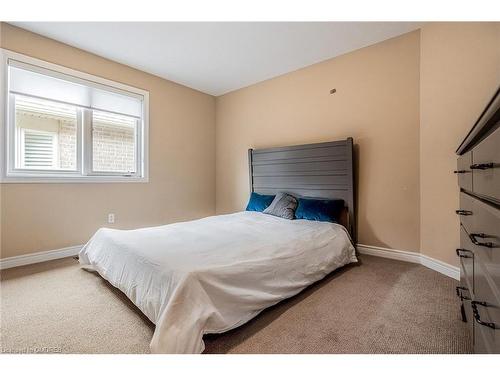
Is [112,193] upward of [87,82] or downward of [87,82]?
downward

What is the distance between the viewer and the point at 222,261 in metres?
1.54

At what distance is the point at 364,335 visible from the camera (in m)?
1.41

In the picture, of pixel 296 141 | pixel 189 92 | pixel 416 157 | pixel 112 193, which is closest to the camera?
pixel 416 157

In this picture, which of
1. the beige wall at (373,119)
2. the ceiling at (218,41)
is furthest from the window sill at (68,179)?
the beige wall at (373,119)

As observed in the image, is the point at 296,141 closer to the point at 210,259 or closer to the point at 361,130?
the point at 361,130

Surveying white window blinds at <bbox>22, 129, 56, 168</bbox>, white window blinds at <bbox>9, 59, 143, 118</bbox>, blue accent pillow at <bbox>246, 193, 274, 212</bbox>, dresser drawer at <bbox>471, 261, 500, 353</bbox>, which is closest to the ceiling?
white window blinds at <bbox>9, 59, 143, 118</bbox>

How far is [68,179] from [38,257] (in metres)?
0.93

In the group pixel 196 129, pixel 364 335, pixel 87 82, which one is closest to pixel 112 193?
pixel 87 82

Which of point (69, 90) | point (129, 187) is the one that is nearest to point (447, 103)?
point (129, 187)

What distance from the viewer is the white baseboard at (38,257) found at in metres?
2.45

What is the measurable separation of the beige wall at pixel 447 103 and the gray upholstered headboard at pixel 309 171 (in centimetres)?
74

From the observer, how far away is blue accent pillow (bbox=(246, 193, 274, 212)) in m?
3.46

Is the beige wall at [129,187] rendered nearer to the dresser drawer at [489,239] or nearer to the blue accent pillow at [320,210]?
the blue accent pillow at [320,210]
